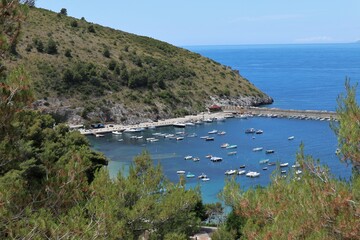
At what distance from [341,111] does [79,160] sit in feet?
13.3

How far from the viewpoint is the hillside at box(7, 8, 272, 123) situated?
55.6 m

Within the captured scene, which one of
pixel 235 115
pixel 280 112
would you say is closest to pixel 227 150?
pixel 235 115

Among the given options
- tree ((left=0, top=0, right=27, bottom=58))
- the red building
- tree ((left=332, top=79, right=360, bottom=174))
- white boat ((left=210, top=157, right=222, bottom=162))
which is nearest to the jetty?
the red building

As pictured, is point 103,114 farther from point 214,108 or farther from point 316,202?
point 316,202

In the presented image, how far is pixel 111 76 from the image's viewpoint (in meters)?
61.3

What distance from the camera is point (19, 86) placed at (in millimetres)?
6359

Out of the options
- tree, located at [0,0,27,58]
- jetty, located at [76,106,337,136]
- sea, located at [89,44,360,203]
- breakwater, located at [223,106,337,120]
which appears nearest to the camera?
tree, located at [0,0,27,58]

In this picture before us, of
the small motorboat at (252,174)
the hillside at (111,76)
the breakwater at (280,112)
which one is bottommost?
the small motorboat at (252,174)

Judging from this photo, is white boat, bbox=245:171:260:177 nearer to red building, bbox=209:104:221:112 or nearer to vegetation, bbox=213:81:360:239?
red building, bbox=209:104:221:112

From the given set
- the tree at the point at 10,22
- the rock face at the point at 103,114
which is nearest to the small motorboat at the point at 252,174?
the rock face at the point at 103,114

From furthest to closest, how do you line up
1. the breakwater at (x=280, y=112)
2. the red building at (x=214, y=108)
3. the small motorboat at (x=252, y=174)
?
1. the red building at (x=214, y=108)
2. the breakwater at (x=280, y=112)
3. the small motorboat at (x=252, y=174)

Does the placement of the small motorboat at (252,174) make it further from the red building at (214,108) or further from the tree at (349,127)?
the tree at (349,127)

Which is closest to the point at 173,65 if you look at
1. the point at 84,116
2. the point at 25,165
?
the point at 84,116

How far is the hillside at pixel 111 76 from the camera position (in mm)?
55594
